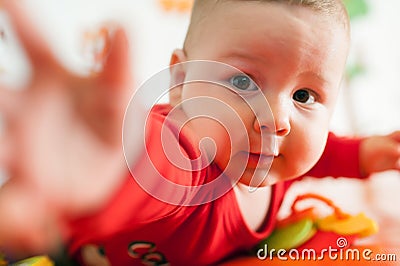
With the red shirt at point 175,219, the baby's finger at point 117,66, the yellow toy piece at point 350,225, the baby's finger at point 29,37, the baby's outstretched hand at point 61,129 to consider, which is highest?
the baby's finger at point 29,37

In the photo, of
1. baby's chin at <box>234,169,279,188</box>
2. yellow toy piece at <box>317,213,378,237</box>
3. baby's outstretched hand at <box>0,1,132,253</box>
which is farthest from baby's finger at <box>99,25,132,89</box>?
yellow toy piece at <box>317,213,378,237</box>

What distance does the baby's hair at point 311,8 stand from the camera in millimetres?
482

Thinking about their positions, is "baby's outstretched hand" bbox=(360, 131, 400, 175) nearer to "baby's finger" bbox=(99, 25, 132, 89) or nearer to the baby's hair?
the baby's hair

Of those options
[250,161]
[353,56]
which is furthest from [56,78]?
[353,56]

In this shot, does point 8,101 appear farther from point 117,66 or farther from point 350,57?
point 350,57

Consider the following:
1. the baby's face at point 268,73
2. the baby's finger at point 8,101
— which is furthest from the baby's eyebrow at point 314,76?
the baby's finger at point 8,101

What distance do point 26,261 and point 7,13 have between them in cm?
21

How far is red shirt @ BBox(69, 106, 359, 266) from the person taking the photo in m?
0.47

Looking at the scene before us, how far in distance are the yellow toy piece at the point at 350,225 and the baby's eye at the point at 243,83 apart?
164mm

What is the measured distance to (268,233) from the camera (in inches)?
22.6

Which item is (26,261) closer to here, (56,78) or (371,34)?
(56,78)

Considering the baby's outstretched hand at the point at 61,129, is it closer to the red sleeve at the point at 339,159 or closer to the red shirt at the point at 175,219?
the red shirt at the point at 175,219

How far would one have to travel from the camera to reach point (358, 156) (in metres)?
0.59

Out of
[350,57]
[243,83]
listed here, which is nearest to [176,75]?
[243,83]
